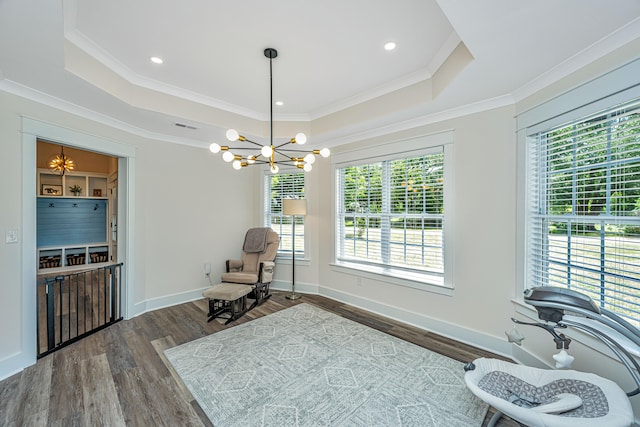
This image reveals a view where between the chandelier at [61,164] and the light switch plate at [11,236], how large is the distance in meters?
4.26

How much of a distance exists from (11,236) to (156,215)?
1601mm

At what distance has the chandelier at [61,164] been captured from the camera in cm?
561

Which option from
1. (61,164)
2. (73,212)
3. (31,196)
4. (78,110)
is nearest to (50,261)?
(73,212)

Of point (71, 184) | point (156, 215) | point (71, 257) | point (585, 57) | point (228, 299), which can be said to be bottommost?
point (228, 299)

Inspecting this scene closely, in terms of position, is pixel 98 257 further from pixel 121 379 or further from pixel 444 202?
pixel 444 202

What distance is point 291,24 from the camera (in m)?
2.14

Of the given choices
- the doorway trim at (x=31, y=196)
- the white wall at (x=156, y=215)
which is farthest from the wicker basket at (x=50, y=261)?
the doorway trim at (x=31, y=196)

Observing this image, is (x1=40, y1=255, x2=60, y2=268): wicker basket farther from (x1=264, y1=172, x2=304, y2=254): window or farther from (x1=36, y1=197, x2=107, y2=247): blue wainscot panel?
(x1=264, y1=172, x2=304, y2=254): window

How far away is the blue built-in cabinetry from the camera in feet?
19.3

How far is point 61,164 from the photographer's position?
18.5 feet

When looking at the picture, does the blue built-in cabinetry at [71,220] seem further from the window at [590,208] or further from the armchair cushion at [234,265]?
the window at [590,208]

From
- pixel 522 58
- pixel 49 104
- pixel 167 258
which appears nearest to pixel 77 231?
pixel 167 258

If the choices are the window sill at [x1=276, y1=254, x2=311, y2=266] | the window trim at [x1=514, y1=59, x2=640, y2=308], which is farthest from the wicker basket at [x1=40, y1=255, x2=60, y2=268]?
the window trim at [x1=514, y1=59, x2=640, y2=308]

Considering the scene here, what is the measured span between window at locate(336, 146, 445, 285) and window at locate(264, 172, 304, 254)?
0.86m
